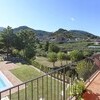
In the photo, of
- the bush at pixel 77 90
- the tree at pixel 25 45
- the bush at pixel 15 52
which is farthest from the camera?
the bush at pixel 15 52

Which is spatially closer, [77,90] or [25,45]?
[77,90]

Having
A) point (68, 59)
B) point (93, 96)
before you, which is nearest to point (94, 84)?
point (93, 96)

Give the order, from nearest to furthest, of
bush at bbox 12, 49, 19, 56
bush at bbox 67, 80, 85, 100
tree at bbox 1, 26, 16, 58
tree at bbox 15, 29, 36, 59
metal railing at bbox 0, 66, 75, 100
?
metal railing at bbox 0, 66, 75, 100 → bush at bbox 67, 80, 85, 100 → tree at bbox 15, 29, 36, 59 → tree at bbox 1, 26, 16, 58 → bush at bbox 12, 49, 19, 56

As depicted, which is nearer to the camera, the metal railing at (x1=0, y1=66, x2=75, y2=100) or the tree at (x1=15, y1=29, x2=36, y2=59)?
the metal railing at (x1=0, y1=66, x2=75, y2=100)

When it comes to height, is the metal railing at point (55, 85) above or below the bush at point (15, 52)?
above

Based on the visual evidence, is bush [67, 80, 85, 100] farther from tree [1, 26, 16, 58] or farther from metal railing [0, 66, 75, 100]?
tree [1, 26, 16, 58]

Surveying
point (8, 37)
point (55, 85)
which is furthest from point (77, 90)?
point (8, 37)

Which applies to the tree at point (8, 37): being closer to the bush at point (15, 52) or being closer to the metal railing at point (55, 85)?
the bush at point (15, 52)

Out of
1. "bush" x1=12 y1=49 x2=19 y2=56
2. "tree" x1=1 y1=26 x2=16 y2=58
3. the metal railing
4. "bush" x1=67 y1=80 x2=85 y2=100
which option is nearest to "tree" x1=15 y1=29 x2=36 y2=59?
"bush" x1=12 y1=49 x2=19 y2=56

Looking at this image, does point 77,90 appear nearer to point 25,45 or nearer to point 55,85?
point 55,85

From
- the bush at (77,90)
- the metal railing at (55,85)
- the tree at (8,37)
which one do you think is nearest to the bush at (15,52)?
the tree at (8,37)

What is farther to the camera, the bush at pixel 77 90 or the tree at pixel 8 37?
the tree at pixel 8 37

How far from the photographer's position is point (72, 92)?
3.91 meters

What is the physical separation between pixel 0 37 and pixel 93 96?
32.6 meters
